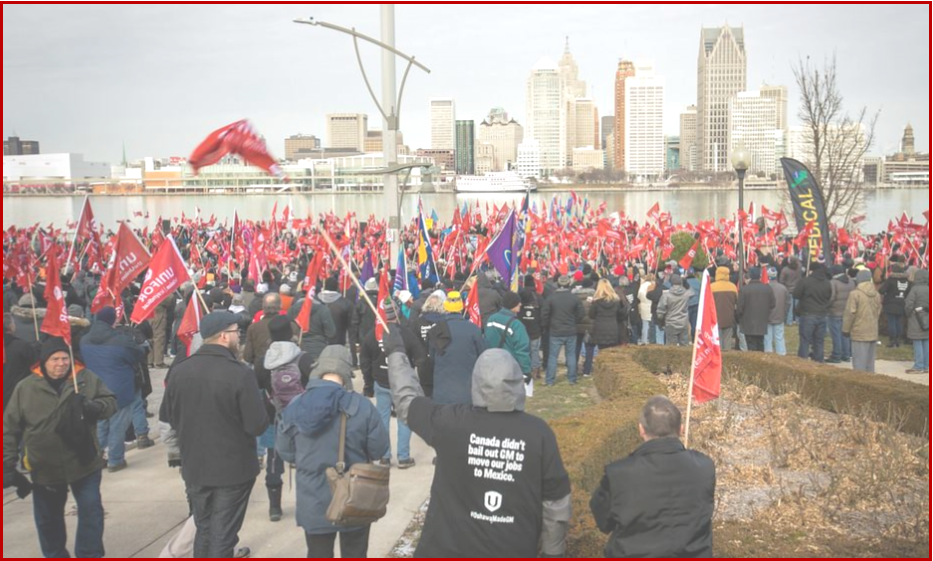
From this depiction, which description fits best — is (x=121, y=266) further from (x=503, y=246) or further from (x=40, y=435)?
(x=503, y=246)

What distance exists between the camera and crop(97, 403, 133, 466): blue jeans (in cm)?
771

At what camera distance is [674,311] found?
500 inches

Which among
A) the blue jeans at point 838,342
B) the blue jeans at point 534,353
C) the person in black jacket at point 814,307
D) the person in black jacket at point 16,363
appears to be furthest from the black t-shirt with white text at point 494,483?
the blue jeans at point 838,342

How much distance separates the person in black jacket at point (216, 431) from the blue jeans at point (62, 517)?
2.84 feet

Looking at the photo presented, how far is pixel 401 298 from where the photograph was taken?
1063cm

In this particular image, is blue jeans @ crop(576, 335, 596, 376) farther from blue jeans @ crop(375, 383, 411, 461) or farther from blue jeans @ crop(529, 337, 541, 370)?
blue jeans @ crop(375, 383, 411, 461)

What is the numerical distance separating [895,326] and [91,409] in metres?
12.9

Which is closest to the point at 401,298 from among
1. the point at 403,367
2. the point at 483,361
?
the point at 403,367

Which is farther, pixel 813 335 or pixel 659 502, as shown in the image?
pixel 813 335

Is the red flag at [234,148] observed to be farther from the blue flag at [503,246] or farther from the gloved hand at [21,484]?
the blue flag at [503,246]

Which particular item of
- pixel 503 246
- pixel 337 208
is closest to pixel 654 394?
pixel 503 246

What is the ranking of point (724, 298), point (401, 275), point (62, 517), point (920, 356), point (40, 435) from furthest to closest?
point (401, 275) → point (724, 298) → point (920, 356) → point (62, 517) → point (40, 435)

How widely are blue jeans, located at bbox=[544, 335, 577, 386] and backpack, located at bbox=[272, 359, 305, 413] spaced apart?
5.77m

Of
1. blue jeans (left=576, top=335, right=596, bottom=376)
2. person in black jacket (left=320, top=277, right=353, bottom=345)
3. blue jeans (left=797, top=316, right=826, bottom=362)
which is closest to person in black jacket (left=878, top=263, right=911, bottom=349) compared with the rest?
Result: blue jeans (left=797, top=316, right=826, bottom=362)
